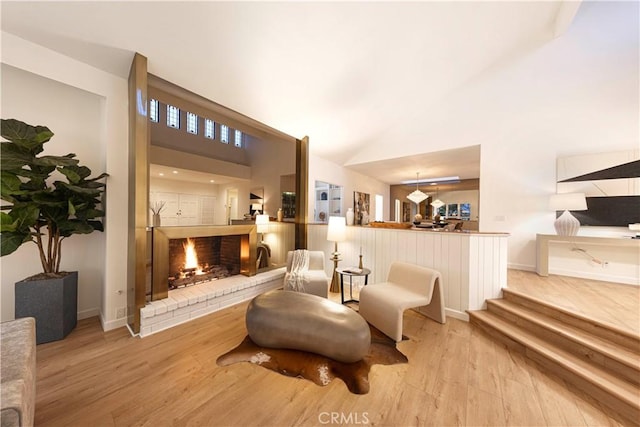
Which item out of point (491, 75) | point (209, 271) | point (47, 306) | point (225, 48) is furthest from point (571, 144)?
point (47, 306)

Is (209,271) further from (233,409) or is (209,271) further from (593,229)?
(593,229)

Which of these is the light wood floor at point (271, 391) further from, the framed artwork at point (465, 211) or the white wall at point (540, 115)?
the framed artwork at point (465, 211)

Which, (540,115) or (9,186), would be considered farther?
(540,115)

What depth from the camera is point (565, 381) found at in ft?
6.20

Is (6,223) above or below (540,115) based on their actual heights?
below

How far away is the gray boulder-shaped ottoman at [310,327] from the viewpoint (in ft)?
6.48

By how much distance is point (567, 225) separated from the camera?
376 centimetres

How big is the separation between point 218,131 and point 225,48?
1613 millimetres

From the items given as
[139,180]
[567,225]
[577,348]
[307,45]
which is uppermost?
[307,45]

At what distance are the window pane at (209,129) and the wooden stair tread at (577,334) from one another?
508 centimetres

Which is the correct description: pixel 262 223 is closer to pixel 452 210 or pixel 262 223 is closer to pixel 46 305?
pixel 46 305

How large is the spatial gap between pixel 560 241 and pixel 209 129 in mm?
6517

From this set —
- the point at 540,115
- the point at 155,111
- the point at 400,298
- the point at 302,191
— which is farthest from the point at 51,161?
the point at 540,115

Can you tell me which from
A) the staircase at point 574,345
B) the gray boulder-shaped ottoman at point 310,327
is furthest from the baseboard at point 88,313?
the staircase at point 574,345
